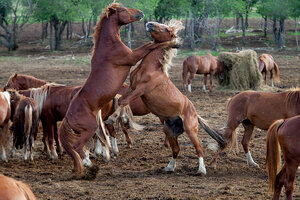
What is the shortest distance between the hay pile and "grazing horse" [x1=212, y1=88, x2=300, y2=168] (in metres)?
8.99

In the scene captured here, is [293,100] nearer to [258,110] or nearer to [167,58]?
[258,110]

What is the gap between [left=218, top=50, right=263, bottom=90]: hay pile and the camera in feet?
55.0

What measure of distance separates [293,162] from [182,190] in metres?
1.64

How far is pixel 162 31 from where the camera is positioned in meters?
6.96

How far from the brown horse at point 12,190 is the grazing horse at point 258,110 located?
4810 mm

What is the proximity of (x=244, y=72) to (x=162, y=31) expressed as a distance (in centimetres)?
1040

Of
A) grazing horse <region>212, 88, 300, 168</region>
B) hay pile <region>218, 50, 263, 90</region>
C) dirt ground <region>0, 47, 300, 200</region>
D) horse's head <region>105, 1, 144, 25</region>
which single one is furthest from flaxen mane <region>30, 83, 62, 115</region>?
hay pile <region>218, 50, 263, 90</region>

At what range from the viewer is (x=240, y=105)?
25.7 ft

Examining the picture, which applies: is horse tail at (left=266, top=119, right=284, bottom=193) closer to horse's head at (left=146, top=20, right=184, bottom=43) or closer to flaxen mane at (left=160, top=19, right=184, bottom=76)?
flaxen mane at (left=160, top=19, right=184, bottom=76)

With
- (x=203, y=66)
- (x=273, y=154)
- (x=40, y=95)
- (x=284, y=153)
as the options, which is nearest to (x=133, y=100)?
(x=273, y=154)

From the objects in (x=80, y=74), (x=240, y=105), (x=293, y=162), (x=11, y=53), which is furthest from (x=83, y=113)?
(x=11, y=53)

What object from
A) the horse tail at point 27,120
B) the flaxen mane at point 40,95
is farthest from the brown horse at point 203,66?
the horse tail at point 27,120

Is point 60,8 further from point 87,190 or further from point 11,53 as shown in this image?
point 87,190

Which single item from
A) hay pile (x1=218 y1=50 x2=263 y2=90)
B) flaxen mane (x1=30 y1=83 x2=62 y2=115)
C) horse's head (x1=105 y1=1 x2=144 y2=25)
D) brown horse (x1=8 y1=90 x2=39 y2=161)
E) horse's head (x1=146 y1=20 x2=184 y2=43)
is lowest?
hay pile (x1=218 y1=50 x2=263 y2=90)
